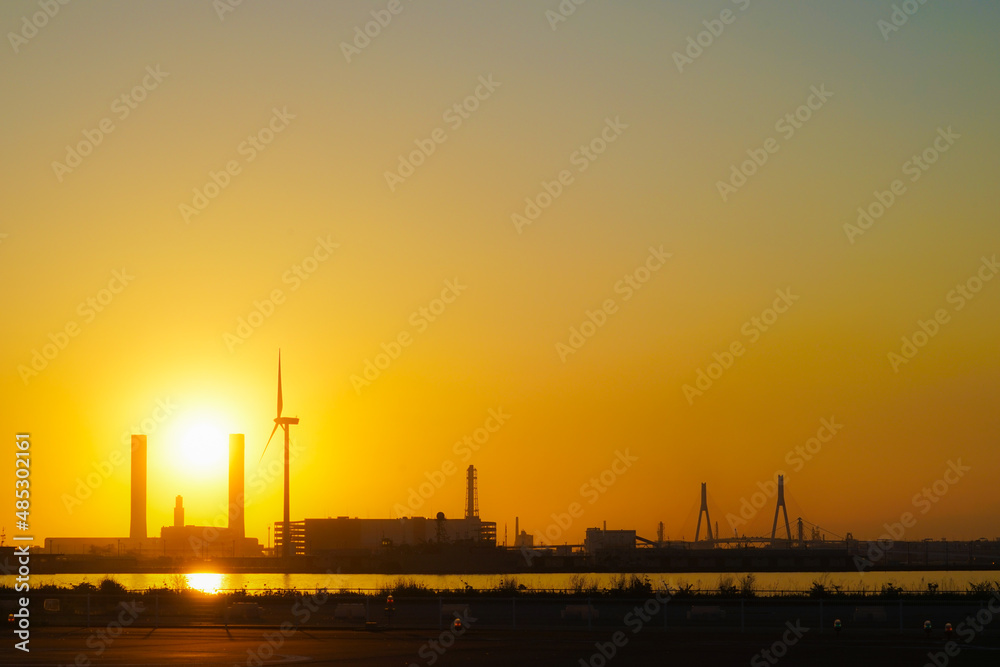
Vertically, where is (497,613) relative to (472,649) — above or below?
above

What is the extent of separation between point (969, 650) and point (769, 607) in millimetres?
32585

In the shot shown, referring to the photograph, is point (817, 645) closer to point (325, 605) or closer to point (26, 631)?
point (26, 631)

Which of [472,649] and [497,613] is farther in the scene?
[497,613]

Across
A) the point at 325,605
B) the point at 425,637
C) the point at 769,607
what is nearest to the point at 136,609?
the point at 325,605

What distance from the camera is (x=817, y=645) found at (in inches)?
1687

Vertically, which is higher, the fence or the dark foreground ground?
the fence

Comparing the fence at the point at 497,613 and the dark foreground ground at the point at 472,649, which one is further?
the fence at the point at 497,613

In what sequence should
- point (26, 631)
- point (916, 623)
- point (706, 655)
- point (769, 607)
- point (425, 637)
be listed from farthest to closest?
point (769, 607), point (916, 623), point (26, 631), point (425, 637), point (706, 655)

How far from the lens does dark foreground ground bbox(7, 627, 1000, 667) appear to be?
36.5 meters

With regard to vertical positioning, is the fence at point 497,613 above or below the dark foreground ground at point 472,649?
above

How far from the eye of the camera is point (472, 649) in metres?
40.4

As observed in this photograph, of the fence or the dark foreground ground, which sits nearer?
the dark foreground ground

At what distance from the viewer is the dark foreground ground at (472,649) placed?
36.5 metres

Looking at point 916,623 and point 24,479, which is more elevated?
point 24,479
